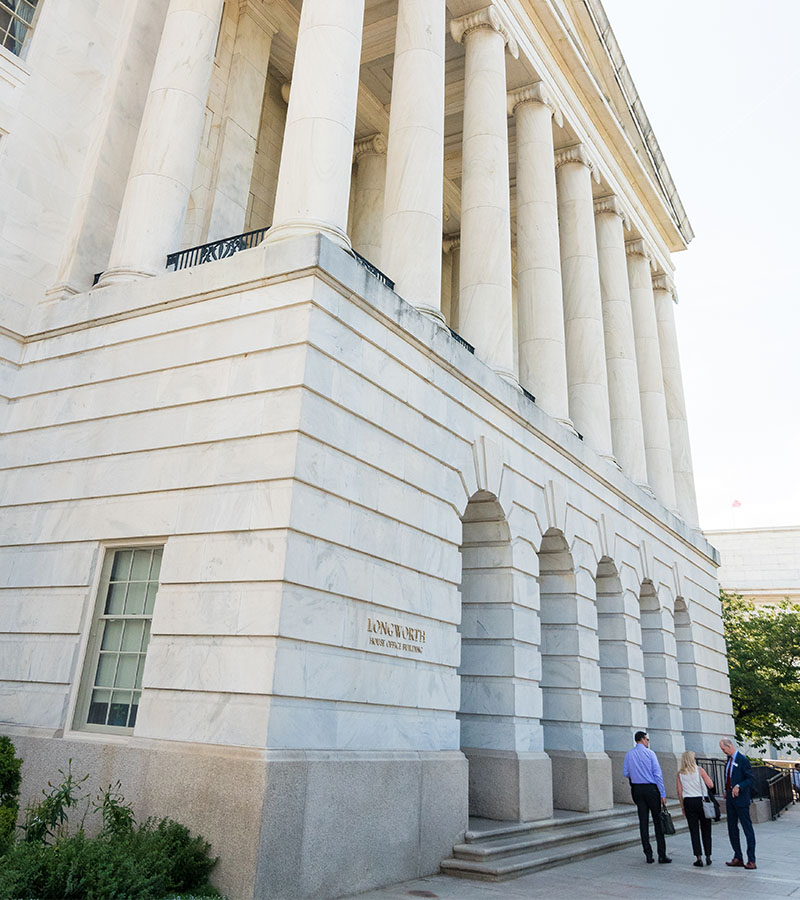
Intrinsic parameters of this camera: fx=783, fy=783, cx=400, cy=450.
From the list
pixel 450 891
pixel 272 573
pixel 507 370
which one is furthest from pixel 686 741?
pixel 272 573

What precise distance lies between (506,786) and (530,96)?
2203 centimetres

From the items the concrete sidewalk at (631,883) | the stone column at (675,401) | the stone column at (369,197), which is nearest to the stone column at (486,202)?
the stone column at (369,197)

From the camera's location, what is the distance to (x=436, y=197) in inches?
706

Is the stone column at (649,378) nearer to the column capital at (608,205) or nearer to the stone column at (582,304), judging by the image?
the column capital at (608,205)

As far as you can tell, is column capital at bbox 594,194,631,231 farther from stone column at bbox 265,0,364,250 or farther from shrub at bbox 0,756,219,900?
shrub at bbox 0,756,219,900

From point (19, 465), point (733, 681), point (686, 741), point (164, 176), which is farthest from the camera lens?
point (733, 681)

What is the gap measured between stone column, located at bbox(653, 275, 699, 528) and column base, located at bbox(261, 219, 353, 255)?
25.5m

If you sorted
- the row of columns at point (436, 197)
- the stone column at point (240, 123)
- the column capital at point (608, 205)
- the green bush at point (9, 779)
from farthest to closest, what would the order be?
the column capital at point (608, 205), the stone column at point (240, 123), the row of columns at point (436, 197), the green bush at point (9, 779)

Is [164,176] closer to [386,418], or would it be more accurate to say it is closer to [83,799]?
[386,418]

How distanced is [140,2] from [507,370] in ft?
42.2

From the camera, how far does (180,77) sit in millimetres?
17422

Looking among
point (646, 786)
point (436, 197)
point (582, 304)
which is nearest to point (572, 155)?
point (582, 304)

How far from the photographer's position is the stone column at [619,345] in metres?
29.6

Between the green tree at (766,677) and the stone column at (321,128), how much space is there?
40343mm
